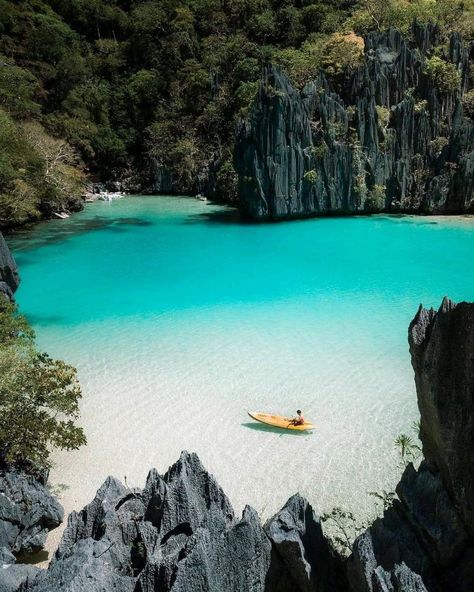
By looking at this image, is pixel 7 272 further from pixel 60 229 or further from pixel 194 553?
pixel 60 229

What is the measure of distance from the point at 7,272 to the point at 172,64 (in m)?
37.0

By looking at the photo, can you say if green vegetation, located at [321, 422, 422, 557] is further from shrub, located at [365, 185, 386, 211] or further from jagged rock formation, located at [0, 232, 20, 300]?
shrub, located at [365, 185, 386, 211]

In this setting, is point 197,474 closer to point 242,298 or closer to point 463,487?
point 463,487

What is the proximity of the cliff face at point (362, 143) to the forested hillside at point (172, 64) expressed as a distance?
9.60 feet

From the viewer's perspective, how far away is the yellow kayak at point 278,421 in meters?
9.57

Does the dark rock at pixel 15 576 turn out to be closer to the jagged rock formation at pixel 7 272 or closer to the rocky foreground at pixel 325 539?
the rocky foreground at pixel 325 539

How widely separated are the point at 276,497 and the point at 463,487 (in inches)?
165

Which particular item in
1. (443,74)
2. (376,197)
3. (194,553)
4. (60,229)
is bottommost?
(60,229)

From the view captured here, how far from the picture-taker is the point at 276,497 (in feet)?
26.3

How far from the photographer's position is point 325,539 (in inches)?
202

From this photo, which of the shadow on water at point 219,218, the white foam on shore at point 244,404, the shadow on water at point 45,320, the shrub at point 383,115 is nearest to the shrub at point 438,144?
the shrub at point 383,115

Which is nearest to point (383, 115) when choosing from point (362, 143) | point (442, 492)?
point (362, 143)

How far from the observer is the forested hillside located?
37.7 metres

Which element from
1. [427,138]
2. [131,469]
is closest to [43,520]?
[131,469]
